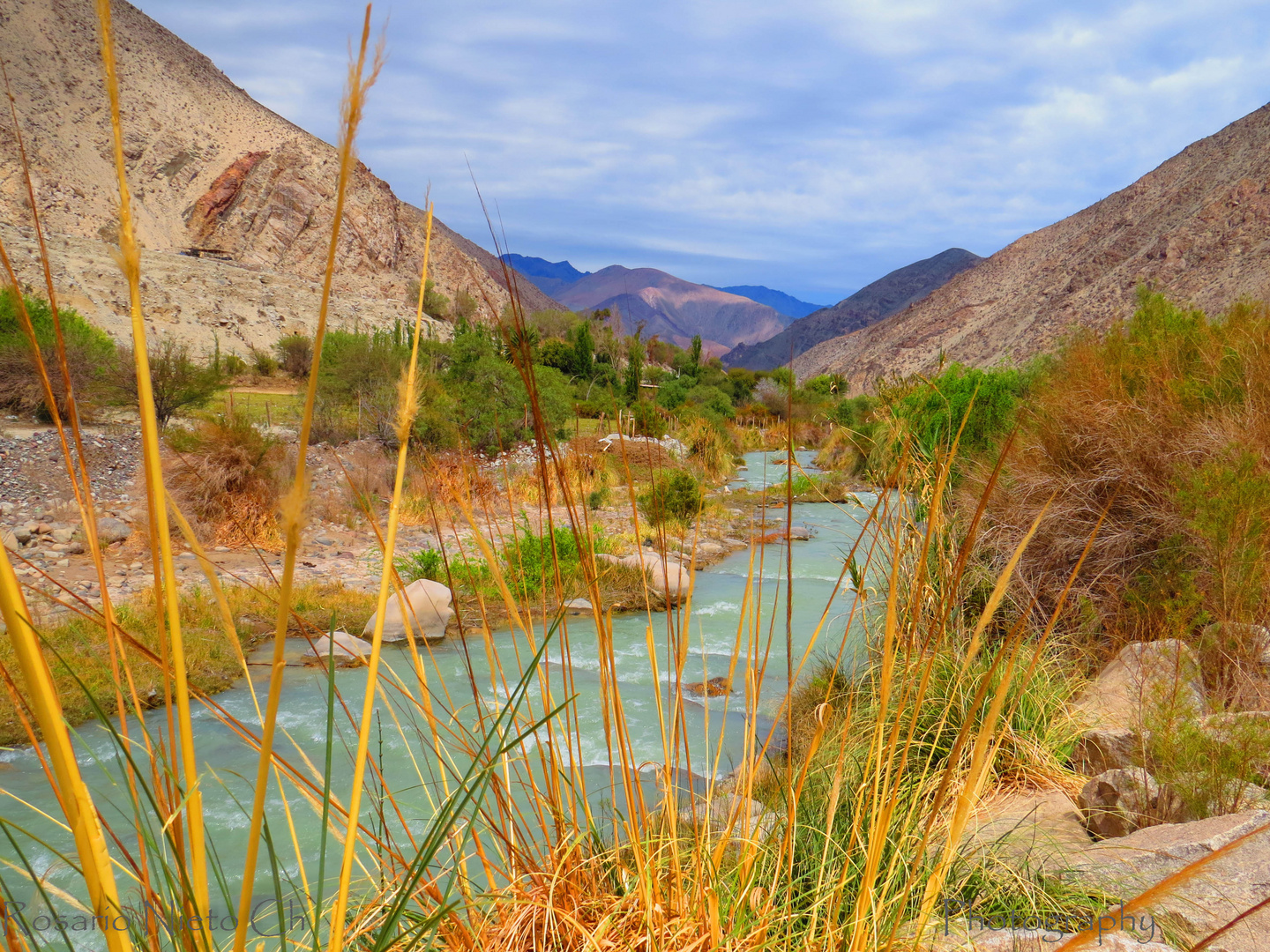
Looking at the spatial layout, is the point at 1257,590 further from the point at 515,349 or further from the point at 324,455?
the point at 324,455

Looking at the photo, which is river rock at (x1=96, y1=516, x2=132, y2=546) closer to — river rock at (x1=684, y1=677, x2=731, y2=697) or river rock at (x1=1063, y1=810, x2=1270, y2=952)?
river rock at (x1=684, y1=677, x2=731, y2=697)

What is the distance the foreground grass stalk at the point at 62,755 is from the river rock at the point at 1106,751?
2.61 metres

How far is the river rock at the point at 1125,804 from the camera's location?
79.9 inches

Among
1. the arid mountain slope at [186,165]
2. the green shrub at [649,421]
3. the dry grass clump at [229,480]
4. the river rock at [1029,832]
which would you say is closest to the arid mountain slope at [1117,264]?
the dry grass clump at [229,480]

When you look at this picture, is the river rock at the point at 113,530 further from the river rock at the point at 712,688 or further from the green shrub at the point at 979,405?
the green shrub at the point at 979,405

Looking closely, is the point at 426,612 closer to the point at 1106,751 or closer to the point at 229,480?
the point at 229,480

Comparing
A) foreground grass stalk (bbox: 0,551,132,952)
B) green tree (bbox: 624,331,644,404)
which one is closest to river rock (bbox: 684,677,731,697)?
green tree (bbox: 624,331,644,404)

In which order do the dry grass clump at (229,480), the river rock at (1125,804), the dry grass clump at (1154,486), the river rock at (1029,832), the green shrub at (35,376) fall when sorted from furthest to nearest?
the green shrub at (35,376) → the dry grass clump at (229,480) → the dry grass clump at (1154,486) → the river rock at (1125,804) → the river rock at (1029,832)

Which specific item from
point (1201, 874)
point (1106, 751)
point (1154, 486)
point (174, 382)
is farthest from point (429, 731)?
point (174, 382)

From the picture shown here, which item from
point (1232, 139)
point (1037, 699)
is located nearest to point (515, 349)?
point (1037, 699)

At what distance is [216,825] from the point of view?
3123mm

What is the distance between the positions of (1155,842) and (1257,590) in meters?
1.68

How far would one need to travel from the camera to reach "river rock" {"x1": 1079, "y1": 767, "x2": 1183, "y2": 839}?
6.66 ft

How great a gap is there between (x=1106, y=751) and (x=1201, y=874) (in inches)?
54.2
